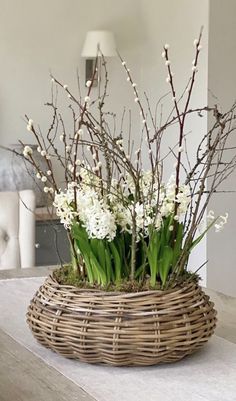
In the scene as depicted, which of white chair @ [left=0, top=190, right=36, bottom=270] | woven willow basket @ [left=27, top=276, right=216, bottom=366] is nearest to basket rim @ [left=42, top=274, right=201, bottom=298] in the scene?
woven willow basket @ [left=27, top=276, right=216, bottom=366]

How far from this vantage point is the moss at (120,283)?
138 cm

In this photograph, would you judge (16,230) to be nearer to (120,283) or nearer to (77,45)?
(120,283)

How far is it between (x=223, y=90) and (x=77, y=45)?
35.1 inches

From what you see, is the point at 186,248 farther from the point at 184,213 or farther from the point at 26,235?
the point at 26,235

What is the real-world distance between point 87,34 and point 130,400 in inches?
124

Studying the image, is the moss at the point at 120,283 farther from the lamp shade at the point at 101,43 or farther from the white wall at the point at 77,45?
the lamp shade at the point at 101,43

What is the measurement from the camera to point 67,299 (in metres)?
1.38

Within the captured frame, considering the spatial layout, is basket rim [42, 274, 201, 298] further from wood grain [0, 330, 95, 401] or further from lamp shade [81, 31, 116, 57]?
lamp shade [81, 31, 116, 57]

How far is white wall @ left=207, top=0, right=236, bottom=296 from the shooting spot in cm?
385

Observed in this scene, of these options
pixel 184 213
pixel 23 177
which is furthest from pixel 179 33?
pixel 184 213

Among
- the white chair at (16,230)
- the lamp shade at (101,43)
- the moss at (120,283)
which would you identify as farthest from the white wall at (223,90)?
the moss at (120,283)

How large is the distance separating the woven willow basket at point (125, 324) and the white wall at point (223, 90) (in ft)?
8.41

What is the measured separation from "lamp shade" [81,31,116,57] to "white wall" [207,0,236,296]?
560mm

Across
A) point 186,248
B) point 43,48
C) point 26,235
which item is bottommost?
point 26,235
